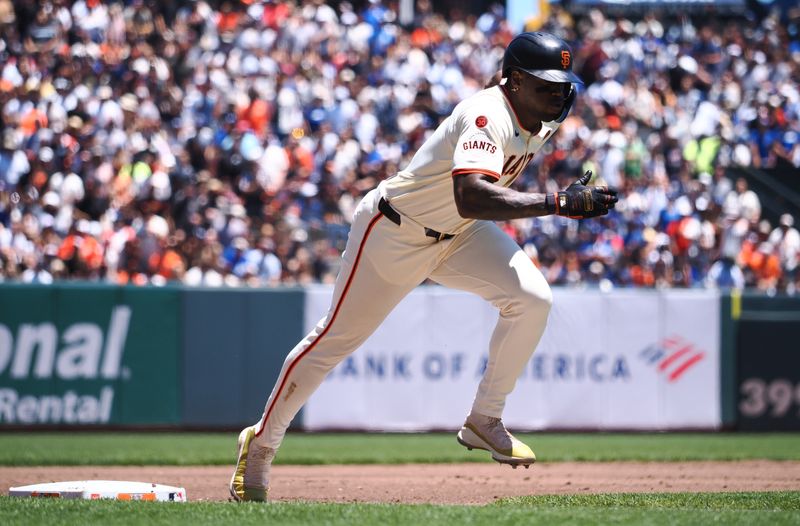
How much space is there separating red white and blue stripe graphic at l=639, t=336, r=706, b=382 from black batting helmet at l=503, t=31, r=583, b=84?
320 inches

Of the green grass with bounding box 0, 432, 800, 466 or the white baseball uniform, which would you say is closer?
the white baseball uniform

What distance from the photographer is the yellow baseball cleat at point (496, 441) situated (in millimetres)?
5883

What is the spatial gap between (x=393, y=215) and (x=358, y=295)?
443 millimetres

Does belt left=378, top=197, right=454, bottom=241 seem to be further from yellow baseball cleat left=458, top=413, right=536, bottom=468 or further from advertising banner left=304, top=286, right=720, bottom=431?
advertising banner left=304, top=286, right=720, bottom=431

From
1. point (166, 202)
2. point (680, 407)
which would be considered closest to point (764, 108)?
point (680, 407)

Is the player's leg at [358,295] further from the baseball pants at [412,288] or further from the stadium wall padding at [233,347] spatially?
the stadium wall padding at [233,347]

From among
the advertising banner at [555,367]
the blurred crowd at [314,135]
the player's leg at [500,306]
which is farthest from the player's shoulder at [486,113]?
the blurred crowd at [314,135]

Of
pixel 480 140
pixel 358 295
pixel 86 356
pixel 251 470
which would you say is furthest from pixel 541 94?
pixel 86 356

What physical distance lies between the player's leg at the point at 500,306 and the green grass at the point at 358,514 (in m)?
A: 0.52

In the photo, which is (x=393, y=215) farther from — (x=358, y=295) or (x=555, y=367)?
(x=555, y=367)

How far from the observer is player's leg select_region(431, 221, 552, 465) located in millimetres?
5730

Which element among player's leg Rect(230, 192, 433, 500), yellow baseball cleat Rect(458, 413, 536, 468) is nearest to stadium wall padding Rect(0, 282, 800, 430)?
player's leg Rect(230, 192, 433, 500)

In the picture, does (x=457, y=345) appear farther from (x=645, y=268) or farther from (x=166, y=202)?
(x=166, y=202)

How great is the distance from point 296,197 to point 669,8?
30.8ft
